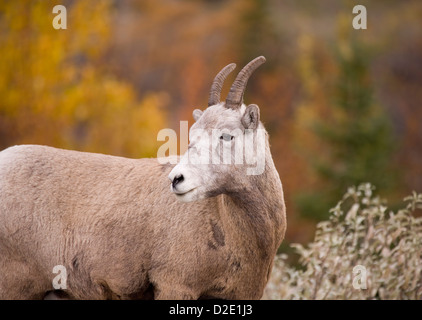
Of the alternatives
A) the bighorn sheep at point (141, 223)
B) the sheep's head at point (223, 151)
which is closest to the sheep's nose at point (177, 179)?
the sheep's head at point (223, 151)

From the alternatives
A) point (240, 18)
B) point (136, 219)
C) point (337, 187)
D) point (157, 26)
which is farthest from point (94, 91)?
point (157, 26)

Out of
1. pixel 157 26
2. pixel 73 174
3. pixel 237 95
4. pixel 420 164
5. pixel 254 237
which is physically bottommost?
pixel 254 237

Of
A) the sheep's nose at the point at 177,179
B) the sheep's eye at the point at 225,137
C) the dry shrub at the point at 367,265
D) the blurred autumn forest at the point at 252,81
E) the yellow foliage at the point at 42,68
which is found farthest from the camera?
the blurred autumn forest at the point at 252,81

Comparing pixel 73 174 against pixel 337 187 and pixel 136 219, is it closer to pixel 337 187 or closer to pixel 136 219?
pixel 136 219

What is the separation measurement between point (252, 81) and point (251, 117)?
21.6 m

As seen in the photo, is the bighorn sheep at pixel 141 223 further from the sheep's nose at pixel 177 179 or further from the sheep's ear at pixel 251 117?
the sheep's nose at pixel 177 179

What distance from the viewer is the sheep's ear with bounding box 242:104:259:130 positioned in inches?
181

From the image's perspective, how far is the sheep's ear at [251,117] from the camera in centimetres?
461

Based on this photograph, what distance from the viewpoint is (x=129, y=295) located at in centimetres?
499

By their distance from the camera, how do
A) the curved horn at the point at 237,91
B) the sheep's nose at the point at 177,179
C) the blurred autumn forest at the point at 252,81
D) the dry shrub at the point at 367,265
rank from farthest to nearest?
the blurred autumn forest at the point at 252,81 < the dry shrub at the point at 367,265 < the curved horn at the point at 237,91 < the sheep's nose at the point at 177,179

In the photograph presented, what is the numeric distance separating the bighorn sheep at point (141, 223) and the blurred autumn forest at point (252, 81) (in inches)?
204

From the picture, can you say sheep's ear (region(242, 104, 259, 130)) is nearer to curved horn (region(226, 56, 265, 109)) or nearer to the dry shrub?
curved horn (region(226, 56, 265, 109))

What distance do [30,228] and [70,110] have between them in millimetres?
11704

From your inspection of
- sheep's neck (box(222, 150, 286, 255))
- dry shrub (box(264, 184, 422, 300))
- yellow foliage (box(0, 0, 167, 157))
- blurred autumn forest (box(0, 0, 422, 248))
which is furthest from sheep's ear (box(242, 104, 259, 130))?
yellow foliage (box(0, 0, 167, 157))
